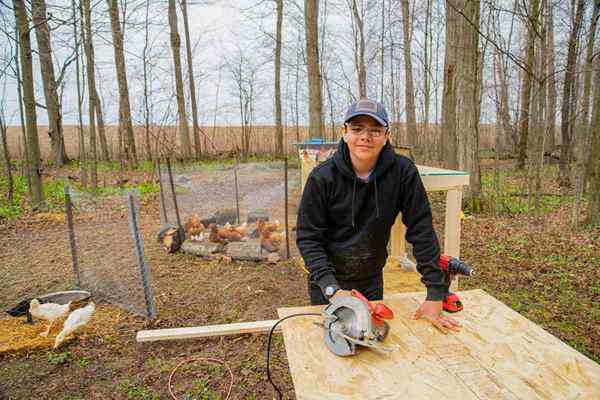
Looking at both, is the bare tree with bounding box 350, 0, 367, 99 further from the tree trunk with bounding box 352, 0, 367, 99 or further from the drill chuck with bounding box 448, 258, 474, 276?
the drill chuck with bounding box 448, 258, 474, 276

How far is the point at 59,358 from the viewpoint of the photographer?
286 cm

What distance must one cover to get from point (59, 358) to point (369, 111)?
2954 millimetres

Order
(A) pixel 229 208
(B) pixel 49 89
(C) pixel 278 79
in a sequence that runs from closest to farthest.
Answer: (A) pixel 229 208 < (B) pixel 49 89 < (C) pixel 278 79

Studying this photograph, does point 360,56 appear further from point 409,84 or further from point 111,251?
point 111,251

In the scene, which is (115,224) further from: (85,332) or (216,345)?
(216,345)

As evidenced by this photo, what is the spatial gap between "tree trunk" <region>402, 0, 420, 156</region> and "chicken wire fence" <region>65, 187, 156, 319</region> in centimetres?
1087

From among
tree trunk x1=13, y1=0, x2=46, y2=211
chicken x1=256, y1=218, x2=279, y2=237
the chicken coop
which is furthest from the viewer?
tree trunk x1=13, y1=0, x2=46, y2=211

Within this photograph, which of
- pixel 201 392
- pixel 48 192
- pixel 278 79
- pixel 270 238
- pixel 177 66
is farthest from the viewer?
pixel 278 79

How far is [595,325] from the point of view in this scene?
3.21 m

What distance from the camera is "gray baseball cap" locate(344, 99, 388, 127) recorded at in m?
1.73

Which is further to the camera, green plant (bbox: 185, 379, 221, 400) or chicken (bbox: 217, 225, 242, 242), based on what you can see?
chicken (bbox: 217, 225, 242, 242)

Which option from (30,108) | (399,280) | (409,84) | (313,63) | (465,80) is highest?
(409,84)

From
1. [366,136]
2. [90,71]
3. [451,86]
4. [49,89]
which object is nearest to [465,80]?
[451,86]

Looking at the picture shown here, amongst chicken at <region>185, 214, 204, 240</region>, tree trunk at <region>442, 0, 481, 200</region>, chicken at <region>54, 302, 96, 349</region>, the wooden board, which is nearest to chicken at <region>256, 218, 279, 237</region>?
chicken at <region>185, 214, 204, 240</region>
